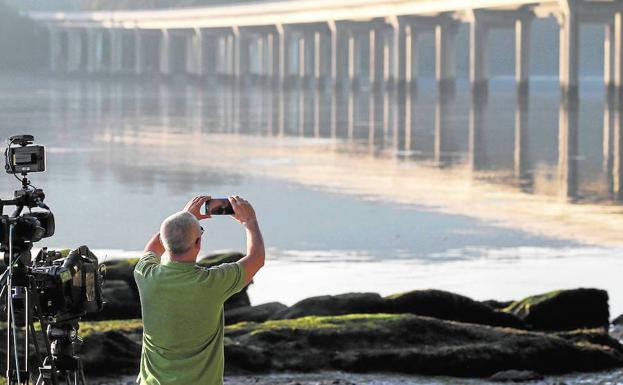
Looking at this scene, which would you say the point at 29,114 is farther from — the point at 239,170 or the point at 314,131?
the point at 239,170

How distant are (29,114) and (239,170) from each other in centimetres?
3155

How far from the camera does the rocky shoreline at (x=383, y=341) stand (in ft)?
40.1

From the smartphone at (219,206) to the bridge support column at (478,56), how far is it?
96170 millimetres

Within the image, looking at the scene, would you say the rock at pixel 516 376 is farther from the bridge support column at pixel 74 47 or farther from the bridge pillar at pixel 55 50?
the bridge pillar at pixel 55 50

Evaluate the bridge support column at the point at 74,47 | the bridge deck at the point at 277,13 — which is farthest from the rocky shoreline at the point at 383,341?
the bridge support column at the point at 74,47

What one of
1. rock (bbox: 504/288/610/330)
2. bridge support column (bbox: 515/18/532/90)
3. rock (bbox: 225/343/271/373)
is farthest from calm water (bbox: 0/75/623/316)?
bridge support column (bbox: 515/18/532/90)

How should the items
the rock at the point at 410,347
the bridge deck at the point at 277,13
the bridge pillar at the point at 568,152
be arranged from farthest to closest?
the bridge deck at the point at 277,13, the bridge pillar at the point at 568,152, the rock at the point at 410,347

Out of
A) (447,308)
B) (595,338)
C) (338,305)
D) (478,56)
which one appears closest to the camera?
(595,338)

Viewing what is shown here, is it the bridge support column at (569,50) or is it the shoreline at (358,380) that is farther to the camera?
the bridge support column at (569,50)

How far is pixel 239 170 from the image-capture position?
3644 cm

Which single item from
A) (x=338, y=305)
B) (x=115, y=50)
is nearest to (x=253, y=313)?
(x=338, y=305)

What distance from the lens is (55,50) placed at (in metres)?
197

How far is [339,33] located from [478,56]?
87.9ft

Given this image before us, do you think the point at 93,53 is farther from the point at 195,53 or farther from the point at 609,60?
the point at 609,60
